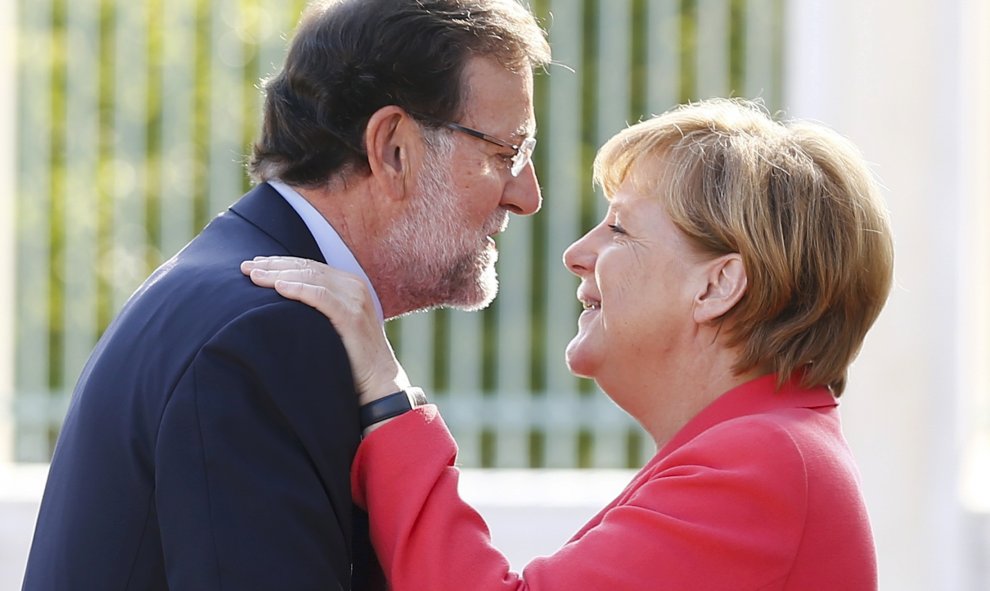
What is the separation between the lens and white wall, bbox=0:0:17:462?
5.70m

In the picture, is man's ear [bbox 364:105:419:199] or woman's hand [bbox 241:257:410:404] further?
man's ear [bbox 364:105:419:199]

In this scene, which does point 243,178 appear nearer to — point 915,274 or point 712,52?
point 712,52

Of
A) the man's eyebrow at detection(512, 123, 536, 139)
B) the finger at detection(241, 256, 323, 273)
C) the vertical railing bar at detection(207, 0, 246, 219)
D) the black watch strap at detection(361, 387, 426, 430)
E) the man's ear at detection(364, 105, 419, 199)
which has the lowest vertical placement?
the black watch strap at detection(361, 387, 426, 430)

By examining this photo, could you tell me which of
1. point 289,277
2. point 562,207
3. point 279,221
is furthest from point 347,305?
point 562,207

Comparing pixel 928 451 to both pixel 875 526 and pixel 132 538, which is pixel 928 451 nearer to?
pixel 875 526

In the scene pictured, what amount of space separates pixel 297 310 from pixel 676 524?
65 centimetres

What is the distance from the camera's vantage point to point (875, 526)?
16.6 feet

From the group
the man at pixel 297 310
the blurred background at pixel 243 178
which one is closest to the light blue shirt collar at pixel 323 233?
the man at pixel 297 310

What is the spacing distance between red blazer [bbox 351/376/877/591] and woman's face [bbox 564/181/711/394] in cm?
26

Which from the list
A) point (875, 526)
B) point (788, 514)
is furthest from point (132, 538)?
point (875, 526)

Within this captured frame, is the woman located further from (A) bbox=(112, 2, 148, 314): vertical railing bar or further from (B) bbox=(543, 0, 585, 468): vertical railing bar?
(A) bbox=(112, 2, 148, 314): vertical railing bar

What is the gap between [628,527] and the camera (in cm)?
212

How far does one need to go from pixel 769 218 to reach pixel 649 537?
0.57 m

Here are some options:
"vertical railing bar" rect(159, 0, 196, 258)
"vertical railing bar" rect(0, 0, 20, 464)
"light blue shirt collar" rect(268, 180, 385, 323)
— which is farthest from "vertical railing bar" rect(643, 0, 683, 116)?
"light blue shirt collar" rect(268, 180, 385, 323)
